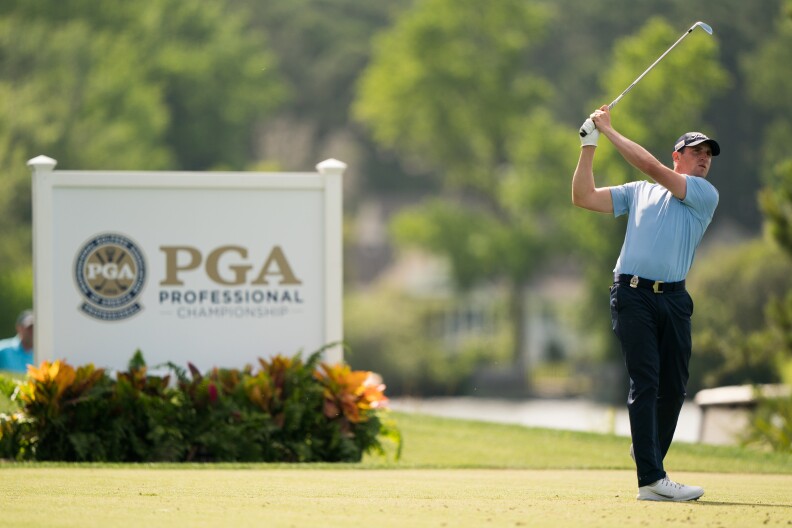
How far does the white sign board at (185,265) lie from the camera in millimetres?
12398

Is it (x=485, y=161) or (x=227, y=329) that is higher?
(x=485, y=161)

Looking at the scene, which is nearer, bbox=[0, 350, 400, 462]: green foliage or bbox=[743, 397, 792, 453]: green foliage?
bbox=[0, 350, 400, 462]: green foliage

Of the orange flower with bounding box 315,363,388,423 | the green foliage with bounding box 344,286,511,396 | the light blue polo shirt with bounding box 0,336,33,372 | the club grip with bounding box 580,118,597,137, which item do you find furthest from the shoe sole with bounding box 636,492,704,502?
the green foliage with bounding box 344,286,511,396

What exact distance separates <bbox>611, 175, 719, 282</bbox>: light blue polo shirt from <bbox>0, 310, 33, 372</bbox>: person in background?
8873 mm

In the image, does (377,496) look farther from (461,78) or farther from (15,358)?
(461,78)

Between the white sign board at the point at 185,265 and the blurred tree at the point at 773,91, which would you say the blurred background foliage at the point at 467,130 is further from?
the white sign board at the point at 185,265

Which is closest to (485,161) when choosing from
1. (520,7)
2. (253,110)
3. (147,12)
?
(520,7)

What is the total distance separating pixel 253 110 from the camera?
6862 cm

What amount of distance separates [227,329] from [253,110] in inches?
2231

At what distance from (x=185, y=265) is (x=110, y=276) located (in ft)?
1.90

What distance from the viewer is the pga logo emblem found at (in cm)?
1242

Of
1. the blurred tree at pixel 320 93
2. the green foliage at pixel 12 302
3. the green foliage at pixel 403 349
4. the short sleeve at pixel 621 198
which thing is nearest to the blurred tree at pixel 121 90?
the blurred tree at pixel 320 93

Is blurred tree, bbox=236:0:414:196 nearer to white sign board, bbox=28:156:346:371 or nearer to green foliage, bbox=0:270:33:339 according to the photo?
green foliage, bbox=0:270:33:339

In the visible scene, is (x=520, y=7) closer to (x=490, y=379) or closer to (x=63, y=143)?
(x=490, y=379)
